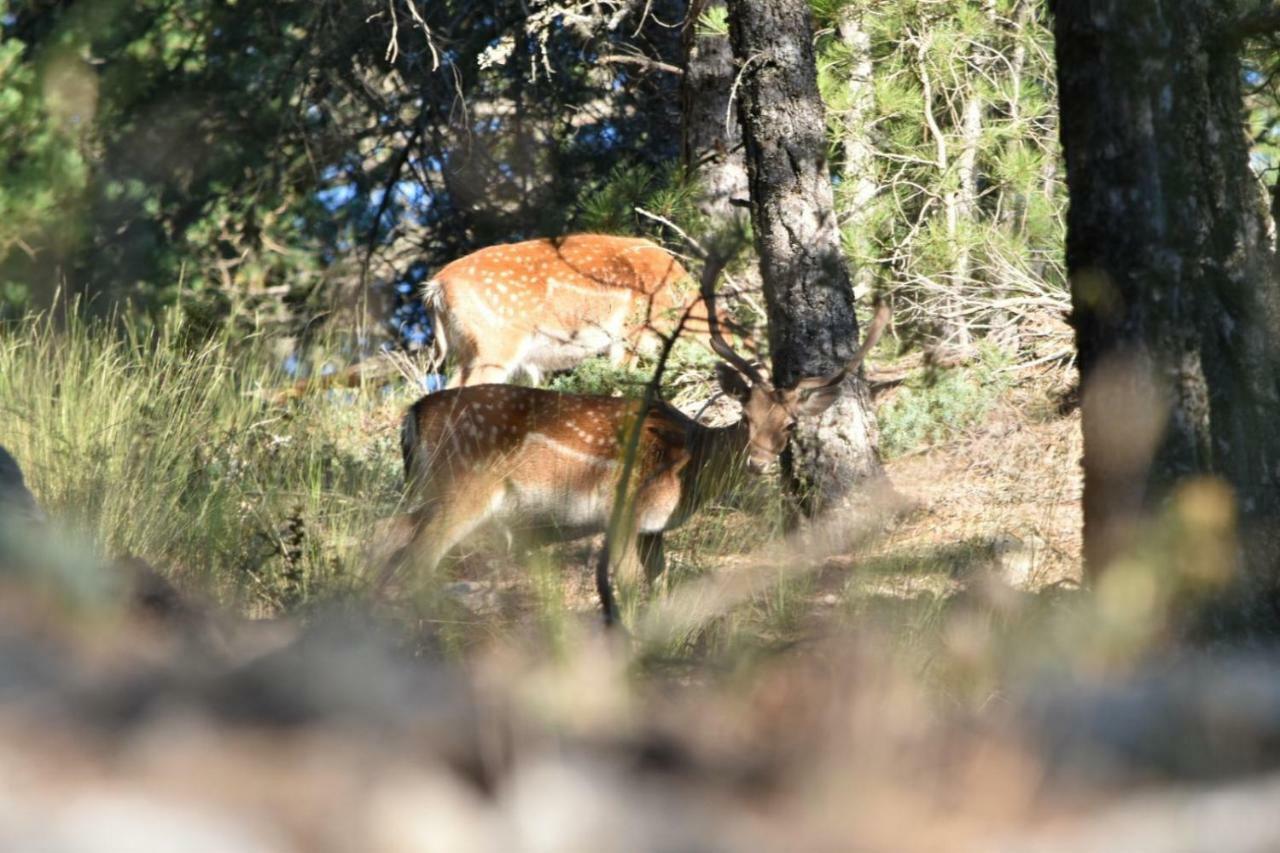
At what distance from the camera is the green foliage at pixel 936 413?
8.90 m

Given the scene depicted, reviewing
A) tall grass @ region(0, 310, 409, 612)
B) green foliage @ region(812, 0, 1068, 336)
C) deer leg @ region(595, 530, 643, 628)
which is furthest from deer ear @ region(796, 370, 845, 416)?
green foliage @ region(812, 0, 1068, 336)

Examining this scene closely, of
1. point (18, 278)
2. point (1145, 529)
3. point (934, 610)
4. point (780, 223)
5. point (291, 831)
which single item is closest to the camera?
point (291, 831)

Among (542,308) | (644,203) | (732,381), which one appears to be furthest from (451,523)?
(542,308)

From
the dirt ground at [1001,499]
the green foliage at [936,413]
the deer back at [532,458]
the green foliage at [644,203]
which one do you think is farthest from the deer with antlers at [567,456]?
the green foliage at [936,413]

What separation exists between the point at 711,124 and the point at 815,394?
2.80m

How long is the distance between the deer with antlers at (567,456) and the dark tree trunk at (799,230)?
0.20 meters

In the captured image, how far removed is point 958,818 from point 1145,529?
113 inches

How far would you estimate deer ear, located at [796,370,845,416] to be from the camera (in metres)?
6.67

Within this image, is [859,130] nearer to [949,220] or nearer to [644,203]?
[949,220]

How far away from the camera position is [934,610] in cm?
402

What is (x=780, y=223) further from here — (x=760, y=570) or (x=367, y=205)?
(x=367, y=205)

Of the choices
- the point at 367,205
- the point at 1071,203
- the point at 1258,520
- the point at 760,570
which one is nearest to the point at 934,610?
the point at 760,570

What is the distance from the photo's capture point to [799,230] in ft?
22.2

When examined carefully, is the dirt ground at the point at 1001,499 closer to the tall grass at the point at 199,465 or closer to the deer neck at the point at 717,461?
the deer neck at the point at 717,461
